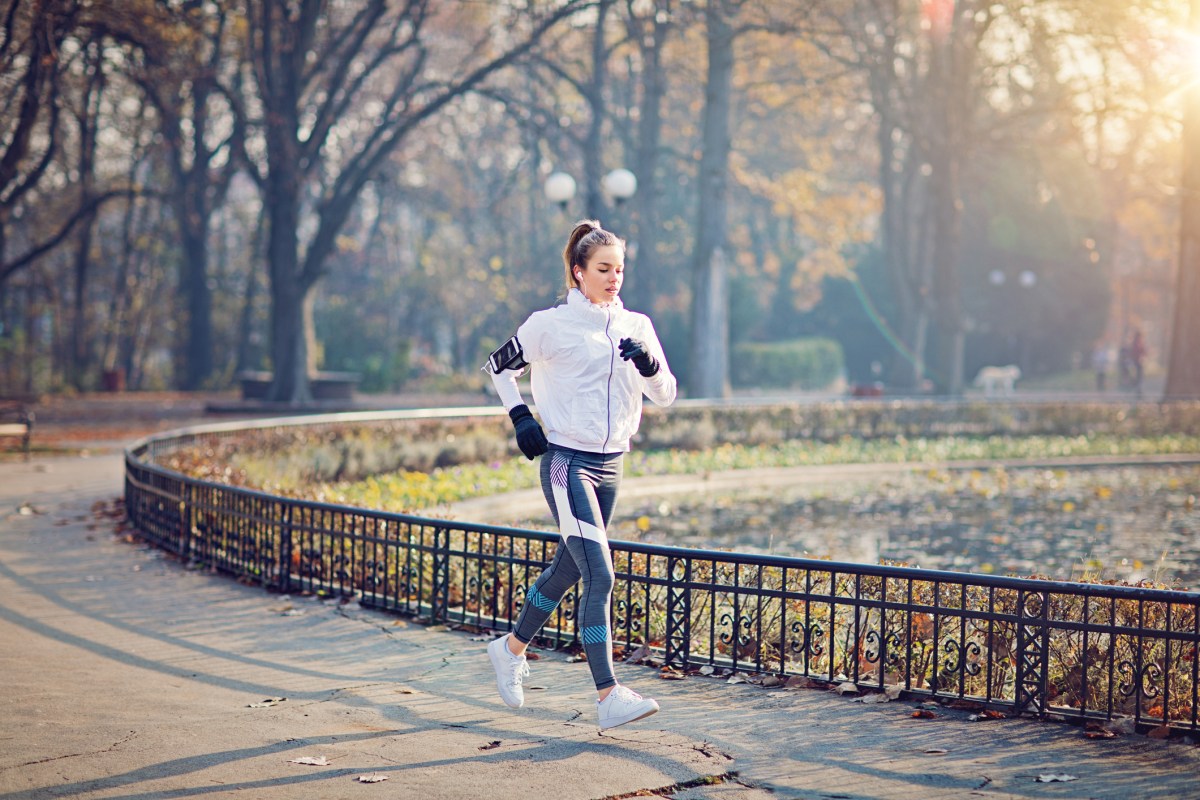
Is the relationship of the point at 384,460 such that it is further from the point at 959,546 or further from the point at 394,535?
the point at 394,535

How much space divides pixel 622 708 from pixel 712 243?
23.1m

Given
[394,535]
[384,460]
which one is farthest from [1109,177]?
[394,535]

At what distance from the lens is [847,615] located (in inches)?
277

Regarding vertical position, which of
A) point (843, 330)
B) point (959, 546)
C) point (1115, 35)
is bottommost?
point (959, 546)

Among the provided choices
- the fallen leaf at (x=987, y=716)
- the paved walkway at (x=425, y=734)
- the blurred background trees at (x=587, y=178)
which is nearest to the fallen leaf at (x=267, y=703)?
the paved walkway at (x=425, y=734)

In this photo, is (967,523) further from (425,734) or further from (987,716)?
(425,734)

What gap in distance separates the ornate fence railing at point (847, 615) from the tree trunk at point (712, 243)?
19329 mm

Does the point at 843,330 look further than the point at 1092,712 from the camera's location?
Yes

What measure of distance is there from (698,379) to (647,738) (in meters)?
22.9

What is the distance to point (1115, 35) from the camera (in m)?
24.6

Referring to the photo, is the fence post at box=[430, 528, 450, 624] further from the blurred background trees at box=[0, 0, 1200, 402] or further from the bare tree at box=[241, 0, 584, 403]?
the bare tree at box=[241, 0, 584, 403]

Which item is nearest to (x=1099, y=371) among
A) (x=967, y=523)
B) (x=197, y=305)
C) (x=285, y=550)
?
(x=197, y=305)

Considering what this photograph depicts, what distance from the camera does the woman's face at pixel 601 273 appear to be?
521 centimetres

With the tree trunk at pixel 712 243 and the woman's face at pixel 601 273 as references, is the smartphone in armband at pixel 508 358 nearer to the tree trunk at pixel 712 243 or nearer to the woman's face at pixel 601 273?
the woman's face at pixel 601 273
